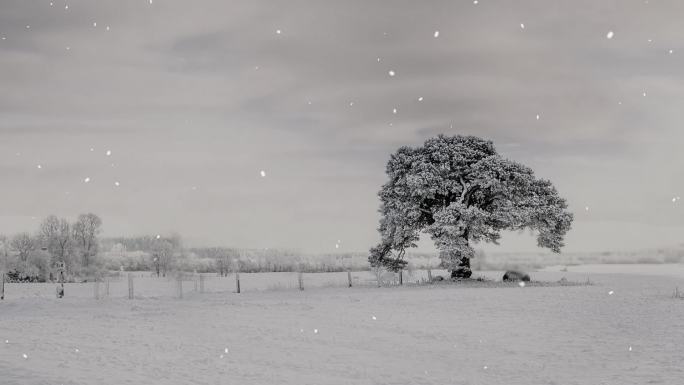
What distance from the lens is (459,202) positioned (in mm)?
46094

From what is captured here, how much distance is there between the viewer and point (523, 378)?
13812mm

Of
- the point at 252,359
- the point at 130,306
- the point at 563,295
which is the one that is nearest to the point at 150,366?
the point at 252,359

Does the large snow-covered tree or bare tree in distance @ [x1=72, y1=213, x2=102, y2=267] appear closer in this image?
the large snow-covered tree

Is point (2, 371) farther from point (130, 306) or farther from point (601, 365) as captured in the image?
point (130, 306)

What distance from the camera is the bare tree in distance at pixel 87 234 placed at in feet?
281

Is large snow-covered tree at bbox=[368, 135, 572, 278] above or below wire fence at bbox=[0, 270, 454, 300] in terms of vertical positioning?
above

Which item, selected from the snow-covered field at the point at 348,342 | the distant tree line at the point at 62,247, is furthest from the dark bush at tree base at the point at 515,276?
the distant tree line at the point at 62,247

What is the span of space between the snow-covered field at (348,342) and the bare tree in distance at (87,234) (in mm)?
55750

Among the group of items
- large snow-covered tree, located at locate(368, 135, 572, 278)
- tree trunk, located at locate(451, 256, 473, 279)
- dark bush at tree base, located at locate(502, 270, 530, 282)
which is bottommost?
dark bush at tree base, located at locate(502, 270, 530, 282)

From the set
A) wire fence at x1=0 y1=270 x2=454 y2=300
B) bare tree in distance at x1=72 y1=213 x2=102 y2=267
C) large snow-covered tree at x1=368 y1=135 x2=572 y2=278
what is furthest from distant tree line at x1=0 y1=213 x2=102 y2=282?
large snow-covered tree at x1=368 y1=135 x2=572 y2=278

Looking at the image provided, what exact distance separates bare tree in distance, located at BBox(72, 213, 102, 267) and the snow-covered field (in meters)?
55.7

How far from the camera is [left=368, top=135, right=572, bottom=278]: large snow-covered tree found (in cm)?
4550

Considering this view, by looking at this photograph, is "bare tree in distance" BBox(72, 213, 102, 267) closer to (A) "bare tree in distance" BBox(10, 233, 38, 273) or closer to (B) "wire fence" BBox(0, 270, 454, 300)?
(A) "bare tree in distance" BBox(10, 233, 38, 273)

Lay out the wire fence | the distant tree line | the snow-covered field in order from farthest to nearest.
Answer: the distant tree line, the wire fence, the snow-covered field
